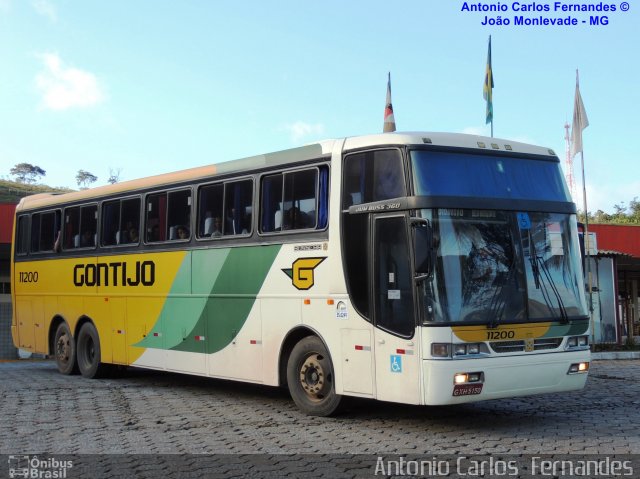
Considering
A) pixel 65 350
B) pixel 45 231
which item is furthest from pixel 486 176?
pixel 45 231

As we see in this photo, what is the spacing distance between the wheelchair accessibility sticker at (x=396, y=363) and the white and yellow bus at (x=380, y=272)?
4 centimetres

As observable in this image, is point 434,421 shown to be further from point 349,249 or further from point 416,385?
point 349,249

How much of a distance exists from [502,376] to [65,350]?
33.6 feet

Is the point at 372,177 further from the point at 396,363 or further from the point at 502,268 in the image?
the point at 396,363

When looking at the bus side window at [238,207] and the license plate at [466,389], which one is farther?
the bus side window at [238,207]

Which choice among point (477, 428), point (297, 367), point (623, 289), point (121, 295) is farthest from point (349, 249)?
point (623, 289)

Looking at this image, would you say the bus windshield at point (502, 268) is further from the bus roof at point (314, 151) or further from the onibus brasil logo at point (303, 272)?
the onibus brasil logo at point (303, 272)

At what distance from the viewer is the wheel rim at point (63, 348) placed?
16.4 metres

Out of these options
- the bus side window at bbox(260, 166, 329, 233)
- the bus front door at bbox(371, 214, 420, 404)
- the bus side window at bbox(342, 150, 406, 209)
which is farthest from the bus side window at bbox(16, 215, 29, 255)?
the bus front door at bbox(371, 214, 420, 404)

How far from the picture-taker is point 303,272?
10.6m

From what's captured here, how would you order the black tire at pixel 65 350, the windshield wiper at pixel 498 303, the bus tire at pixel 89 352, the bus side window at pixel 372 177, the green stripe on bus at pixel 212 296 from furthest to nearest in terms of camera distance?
the black tire at pixel 65 350, the bus tire at pixel 89 352, the green stripe on bus at pixel 212 296, the bus side window at pixel 372 177, the windshield wiper at pixel 498 303

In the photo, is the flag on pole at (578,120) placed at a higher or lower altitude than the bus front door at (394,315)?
higher

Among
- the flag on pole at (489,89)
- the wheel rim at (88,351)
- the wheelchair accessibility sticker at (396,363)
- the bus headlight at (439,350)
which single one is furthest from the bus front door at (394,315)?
the flag on pole at (489,89)

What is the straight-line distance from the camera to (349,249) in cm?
989
